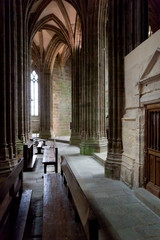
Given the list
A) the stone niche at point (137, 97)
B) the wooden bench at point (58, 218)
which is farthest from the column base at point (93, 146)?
the wooden bench at point (58, 218)

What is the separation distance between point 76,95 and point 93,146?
599 centimetres

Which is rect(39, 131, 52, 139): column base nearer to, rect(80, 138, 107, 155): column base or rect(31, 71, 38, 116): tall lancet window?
rect(31, 71, 38, 116): tall lancet window

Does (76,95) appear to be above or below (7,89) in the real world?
above

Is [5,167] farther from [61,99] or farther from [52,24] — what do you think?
[61,99]

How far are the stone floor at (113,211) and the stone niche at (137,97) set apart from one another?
0.55 metres

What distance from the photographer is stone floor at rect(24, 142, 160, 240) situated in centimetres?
286

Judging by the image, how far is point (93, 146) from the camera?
9242 mm

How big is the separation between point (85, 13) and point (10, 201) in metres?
10.4

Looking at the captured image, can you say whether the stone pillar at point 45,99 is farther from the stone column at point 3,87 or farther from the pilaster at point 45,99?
the stone column at point 3,87

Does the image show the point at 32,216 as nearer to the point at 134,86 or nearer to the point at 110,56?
the point at 134,86

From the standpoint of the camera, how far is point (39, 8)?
13555 millimetres

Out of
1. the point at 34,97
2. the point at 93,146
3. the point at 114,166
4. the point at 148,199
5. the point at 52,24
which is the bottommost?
the point at 148,199

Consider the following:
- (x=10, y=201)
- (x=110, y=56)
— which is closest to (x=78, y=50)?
(x=110, y=56)

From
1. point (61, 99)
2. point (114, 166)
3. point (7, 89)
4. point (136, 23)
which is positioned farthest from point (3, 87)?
point (61, 99)
